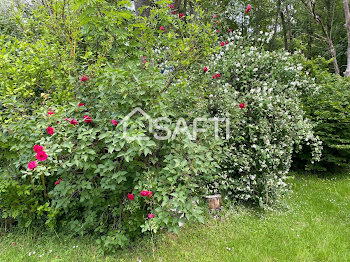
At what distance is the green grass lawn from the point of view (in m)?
2.34

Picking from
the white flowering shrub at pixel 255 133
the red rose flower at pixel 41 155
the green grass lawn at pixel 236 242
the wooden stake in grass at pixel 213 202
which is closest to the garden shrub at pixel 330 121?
the white flowering shrub at pixel 255 133

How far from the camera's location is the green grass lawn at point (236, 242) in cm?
234

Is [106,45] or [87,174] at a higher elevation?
[106,45]

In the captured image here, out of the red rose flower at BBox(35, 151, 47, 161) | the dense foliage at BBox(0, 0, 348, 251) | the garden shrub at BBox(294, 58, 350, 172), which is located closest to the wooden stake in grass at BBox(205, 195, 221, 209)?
the dense foliage at BBox(0, 0, 348, 251)

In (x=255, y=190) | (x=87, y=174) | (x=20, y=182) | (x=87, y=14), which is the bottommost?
(x=255, y=190)

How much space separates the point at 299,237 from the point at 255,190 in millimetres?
762

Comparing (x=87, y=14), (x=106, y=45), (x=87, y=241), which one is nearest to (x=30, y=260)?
(x=87, y=241)

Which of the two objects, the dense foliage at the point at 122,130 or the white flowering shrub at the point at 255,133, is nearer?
the dense foliage at the point at 122,130

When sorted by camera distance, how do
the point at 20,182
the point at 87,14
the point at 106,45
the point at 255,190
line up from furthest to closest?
the point at 255,190 → the point at 20,182 → the point at 106,45 → the point at 87,14

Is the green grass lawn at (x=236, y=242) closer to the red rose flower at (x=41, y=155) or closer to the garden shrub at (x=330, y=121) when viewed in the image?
the red rose flower at (x=41, y=155)

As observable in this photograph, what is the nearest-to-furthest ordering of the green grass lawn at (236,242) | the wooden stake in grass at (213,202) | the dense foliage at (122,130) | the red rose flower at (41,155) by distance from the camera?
the red rose flower at (41,155) < the dense foliage at (122,130) < the green grass lawn at (236,242) < the wooden stake in grass at (213,202)

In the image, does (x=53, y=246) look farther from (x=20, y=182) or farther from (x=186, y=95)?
(x=186, y=95)

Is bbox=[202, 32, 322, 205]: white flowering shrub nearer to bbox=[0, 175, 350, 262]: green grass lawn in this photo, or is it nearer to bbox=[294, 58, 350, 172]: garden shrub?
bbox=[0, 175, 350, 262]: green grass lawn

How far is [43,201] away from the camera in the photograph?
8.91 feet
